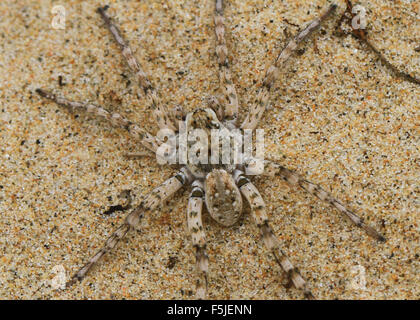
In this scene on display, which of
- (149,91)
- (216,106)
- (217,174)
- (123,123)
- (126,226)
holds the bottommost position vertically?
(126,226)

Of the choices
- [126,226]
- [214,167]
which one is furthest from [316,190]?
[126,226]

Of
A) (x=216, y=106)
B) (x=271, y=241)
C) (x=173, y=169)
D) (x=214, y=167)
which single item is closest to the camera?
(x=271, y=241)

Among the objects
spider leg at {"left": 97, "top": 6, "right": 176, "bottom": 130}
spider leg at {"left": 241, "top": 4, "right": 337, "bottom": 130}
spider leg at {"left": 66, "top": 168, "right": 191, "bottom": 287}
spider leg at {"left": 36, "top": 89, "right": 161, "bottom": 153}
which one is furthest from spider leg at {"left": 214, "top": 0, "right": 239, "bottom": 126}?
spider leg at {"left": 66, "top": 168, "right": 191, "bottom": 287}

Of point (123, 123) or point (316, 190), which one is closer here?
point (316, 190)

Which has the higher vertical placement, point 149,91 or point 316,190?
point 149,91

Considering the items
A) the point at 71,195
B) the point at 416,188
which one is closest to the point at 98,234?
the point at 71,195

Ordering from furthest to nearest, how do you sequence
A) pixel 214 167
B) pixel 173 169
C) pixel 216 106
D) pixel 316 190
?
pixel 173 169
pixel 216 106
pixel 214 167
pixel 316 190

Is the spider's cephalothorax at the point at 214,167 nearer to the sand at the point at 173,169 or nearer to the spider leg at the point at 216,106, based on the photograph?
the spider leg at the point at 216,106

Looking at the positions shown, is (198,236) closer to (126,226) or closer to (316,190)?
(126,226)
